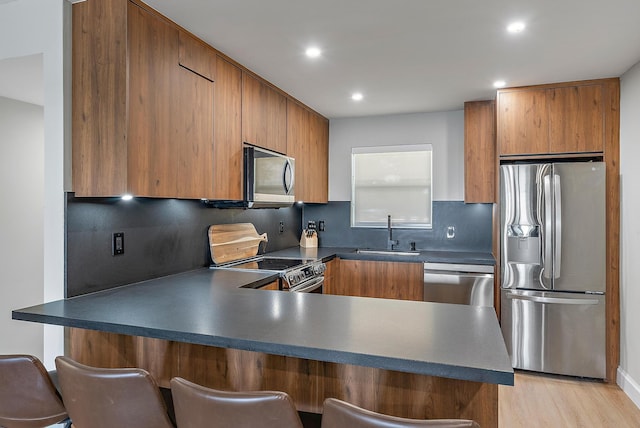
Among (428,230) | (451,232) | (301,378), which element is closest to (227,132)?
(301,378)

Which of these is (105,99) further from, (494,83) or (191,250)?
(494,83)

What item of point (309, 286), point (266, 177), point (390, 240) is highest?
point (266, 177)

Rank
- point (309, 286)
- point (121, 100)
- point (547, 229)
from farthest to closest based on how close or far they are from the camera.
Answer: point (547, 229) → point (309, 286) → point (121, 100)

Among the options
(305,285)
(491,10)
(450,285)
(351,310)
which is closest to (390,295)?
(450,285)

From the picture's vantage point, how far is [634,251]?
2.99 meters

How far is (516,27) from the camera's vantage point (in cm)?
229

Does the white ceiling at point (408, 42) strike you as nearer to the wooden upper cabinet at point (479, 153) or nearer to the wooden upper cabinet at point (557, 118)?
the wooden upper cabinet at point (557, 118)

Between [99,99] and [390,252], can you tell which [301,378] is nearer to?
[99,99]

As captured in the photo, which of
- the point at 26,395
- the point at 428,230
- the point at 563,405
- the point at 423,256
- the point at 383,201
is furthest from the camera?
the point at 383,201

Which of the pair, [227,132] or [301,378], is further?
[227,132]

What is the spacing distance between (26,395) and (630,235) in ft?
12.4

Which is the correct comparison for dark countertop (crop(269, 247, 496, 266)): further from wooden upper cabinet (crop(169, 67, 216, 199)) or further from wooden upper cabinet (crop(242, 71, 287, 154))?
wooden upper cabinet (crop(169, 67, 216, 199))

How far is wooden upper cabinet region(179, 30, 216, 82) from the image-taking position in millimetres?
2332

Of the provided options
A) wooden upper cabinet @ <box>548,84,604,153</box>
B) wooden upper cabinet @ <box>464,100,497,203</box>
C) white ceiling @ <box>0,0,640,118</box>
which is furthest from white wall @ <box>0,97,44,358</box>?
wooden upper cabinet @ <box>548,84,604,153</box>
